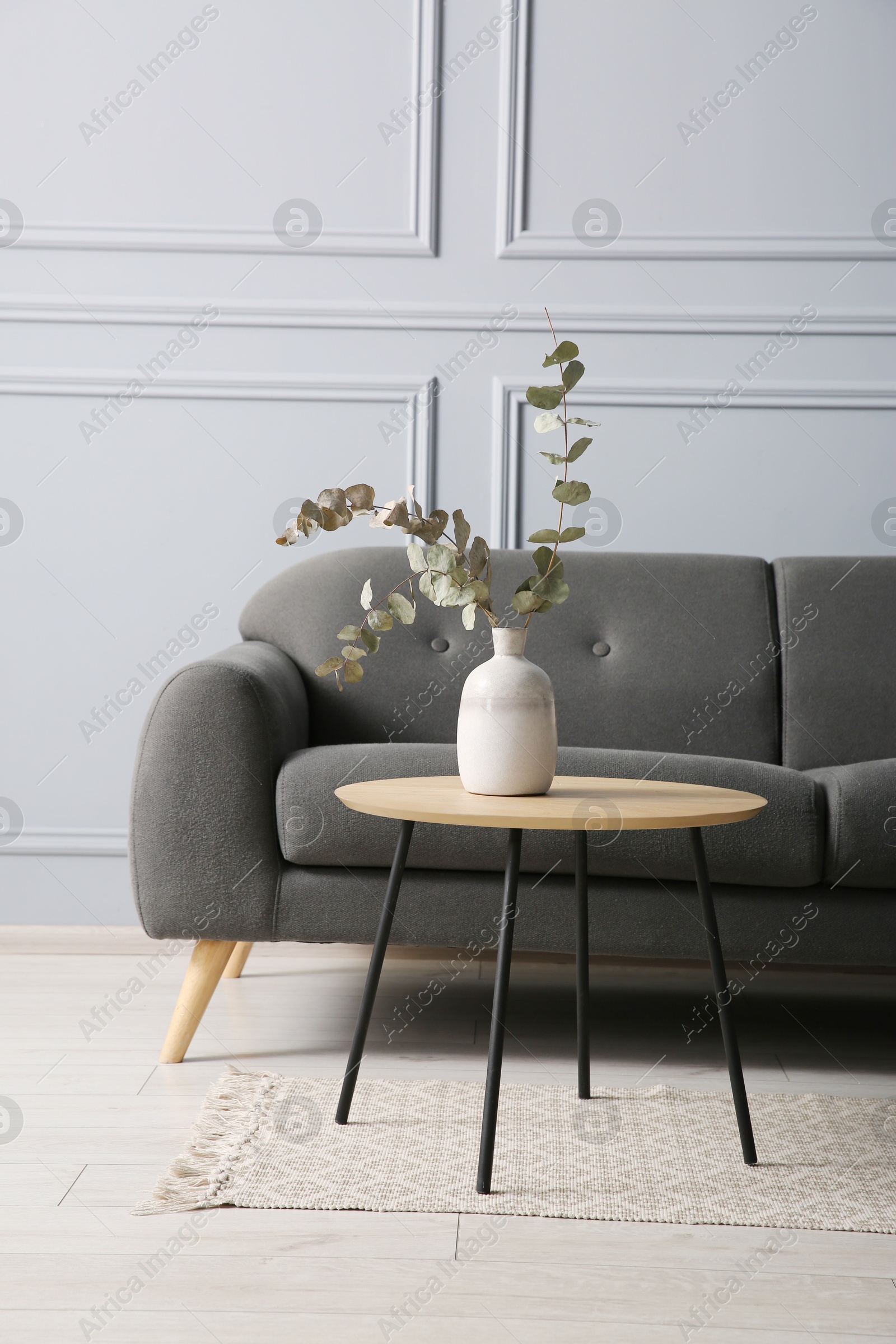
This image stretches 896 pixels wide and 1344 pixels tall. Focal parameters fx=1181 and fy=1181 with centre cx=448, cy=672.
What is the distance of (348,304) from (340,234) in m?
0.15

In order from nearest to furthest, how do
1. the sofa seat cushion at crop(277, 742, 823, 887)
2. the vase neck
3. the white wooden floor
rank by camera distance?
the white wooden floor
the vase neck
the sofa seat cushion at crop(277, 742, 823, 887)

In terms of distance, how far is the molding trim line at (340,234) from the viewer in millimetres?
2545

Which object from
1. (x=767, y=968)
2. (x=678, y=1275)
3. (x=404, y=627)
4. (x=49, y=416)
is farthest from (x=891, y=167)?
(x=678, y=1275)

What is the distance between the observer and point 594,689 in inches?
86.8

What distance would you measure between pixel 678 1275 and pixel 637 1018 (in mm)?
914

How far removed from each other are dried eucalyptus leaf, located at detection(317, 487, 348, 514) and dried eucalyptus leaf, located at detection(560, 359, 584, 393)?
0.30m

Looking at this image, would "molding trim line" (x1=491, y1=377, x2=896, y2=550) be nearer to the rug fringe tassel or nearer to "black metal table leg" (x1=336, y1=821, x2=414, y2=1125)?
"black metal table leg" (x1=336, y1=821, x2=414, y2=1125)

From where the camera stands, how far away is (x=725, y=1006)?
4.45 ft

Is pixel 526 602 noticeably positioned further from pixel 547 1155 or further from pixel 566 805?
pixel 547 1155

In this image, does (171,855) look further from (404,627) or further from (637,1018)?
(637,1018)

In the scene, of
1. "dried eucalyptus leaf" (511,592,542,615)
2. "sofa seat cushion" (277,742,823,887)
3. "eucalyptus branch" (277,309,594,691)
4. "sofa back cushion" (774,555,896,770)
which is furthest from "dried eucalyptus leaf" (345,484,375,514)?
"sofa back cushion" (774,555,896,770)

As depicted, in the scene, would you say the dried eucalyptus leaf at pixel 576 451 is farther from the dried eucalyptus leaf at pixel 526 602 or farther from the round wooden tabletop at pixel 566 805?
the round wooden tabletop at pixel 566 805

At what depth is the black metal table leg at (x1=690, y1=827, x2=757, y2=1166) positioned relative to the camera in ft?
4.44

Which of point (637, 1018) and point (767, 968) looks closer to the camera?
point (637, 1018)
